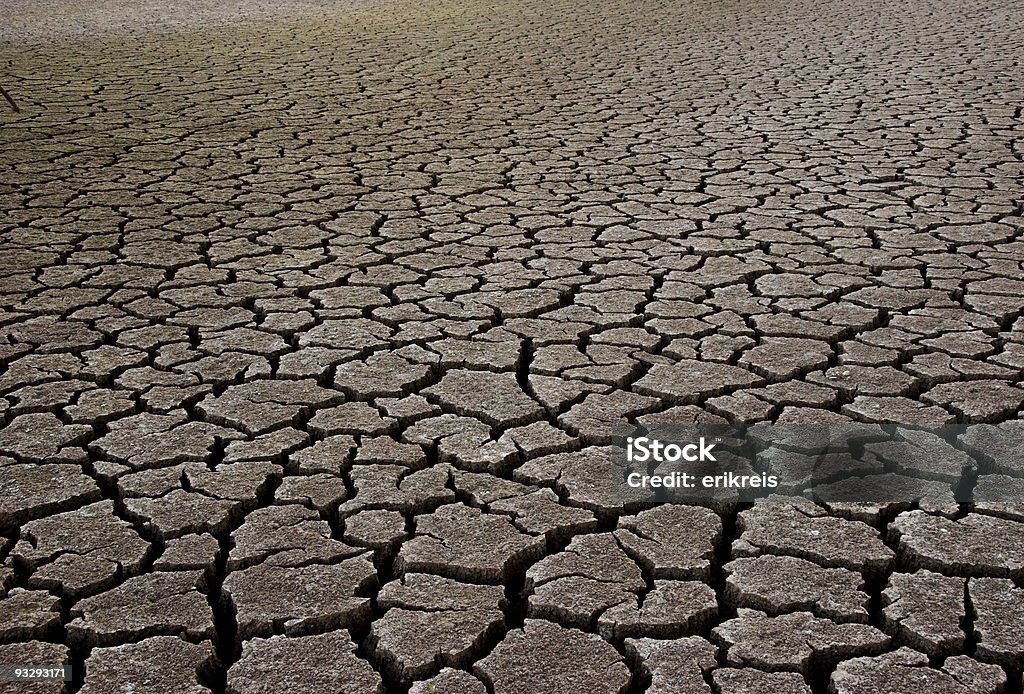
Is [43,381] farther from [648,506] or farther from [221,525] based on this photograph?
[648,506]

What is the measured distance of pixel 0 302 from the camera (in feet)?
12.8

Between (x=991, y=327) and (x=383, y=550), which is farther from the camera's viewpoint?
(x=991, y=327)

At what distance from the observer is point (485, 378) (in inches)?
127

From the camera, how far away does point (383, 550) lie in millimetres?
2352

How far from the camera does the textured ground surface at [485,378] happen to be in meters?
2.07

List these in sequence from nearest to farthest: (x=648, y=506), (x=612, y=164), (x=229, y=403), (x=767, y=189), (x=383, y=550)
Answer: (x=383, y=550) → (x=648, y=506) → (x=229, y=403) → (x=767, y=189) → (x=612, y=164)

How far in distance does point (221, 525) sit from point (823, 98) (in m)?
6.22

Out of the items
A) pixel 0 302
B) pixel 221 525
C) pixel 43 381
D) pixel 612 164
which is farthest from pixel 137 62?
pixel 221 525

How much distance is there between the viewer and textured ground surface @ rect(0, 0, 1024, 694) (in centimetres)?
207

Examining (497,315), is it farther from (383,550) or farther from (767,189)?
(767,189)

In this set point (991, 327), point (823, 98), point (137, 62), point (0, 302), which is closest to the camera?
point (991, 327)

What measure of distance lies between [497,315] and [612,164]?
94.1 inches

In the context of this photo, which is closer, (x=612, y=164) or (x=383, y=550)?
(x=383, y=550)

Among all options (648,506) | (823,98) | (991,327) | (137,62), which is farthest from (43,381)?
(137,62)
